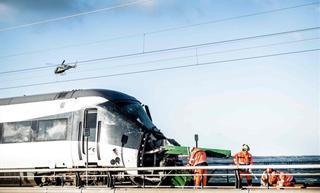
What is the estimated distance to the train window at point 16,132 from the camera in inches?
604

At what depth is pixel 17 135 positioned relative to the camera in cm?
1559

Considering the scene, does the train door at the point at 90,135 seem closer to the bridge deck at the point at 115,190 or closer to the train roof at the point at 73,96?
the train roof at the point at 73,96

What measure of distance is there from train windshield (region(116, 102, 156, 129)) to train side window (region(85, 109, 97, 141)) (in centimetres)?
98

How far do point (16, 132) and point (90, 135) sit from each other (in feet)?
12.2

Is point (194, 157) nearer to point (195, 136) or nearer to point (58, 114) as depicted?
point (195, 136)

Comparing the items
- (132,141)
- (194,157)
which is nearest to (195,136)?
(194,157)

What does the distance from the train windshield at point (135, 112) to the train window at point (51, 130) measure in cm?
229

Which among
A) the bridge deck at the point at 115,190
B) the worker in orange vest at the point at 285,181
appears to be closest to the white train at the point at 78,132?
the bridge deck at the point at 115,190

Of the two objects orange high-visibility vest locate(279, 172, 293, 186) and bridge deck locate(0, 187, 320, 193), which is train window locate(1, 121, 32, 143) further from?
orange high-visibility vest locate(279, 172, 293, 186)

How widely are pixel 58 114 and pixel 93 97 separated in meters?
1.62

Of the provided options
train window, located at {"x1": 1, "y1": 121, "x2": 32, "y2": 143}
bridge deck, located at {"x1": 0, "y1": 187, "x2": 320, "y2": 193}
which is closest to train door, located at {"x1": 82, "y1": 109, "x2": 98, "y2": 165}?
bridge deck, located at {"x1": 0, "y1": 187, "x2": 320, "y2": 193}

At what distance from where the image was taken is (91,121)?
46.3 ft

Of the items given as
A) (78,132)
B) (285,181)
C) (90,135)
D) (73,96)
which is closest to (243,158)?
(285,181)

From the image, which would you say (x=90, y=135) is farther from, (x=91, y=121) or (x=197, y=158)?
(x=197, y=158)
